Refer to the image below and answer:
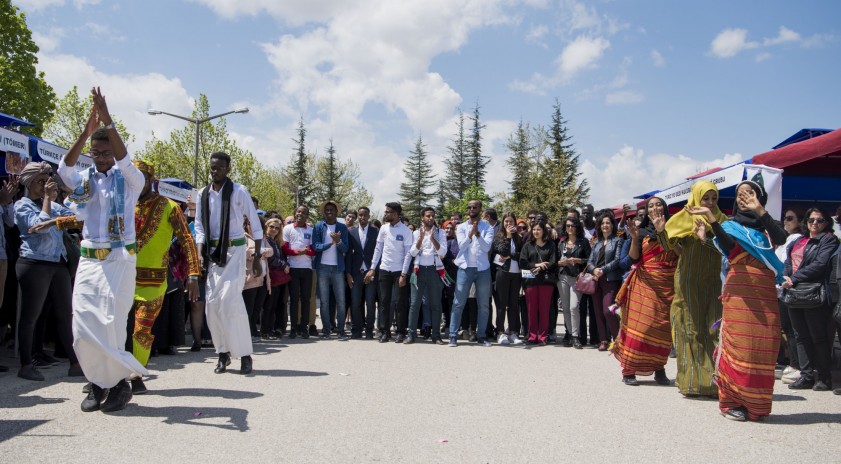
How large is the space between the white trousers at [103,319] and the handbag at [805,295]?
678 centimetres

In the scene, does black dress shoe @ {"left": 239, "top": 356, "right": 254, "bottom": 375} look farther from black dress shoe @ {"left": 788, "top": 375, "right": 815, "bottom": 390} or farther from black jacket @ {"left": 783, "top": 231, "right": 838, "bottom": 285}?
black jacket @ {"left": 783, "top": 231, "right": 838, "bottom": 285}

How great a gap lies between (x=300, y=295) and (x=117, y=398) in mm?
6199

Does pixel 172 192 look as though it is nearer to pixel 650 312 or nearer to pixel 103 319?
pixel 103 319

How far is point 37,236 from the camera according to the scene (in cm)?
642

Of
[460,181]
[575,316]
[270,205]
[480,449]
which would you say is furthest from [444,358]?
[460,181]

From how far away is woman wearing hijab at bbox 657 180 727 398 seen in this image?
19.9 ft

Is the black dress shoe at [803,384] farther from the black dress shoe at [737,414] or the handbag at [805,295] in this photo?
the black dress shoe at [737,414]

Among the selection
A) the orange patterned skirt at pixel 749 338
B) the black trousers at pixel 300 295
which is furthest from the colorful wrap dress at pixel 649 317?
the black trousers at pixel 300 295

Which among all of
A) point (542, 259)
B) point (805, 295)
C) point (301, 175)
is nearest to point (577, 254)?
point (542, 259)

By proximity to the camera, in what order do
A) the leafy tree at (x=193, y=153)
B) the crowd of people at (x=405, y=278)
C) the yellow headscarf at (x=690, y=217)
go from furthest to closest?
1. the leafy tree at (x=193, y=153)
2. the yellow headscarf at (x=690, y=217)
3. the crowd of people at (x=405, y=278)

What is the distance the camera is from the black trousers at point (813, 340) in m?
6.86

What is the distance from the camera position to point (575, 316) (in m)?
10.2

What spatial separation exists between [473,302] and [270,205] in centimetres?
3785

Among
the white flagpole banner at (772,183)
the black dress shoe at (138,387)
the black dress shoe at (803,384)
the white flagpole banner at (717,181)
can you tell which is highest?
the white flagpole banner at (717,181)
